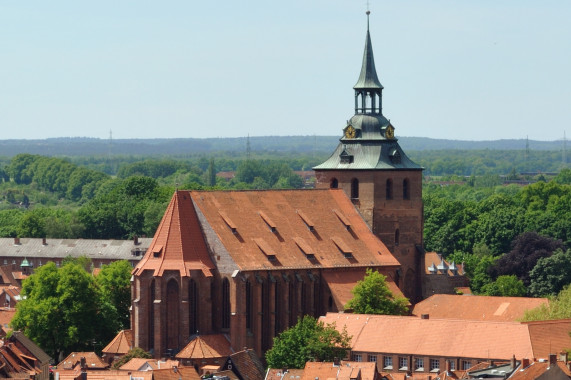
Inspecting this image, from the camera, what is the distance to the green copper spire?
121750 mm

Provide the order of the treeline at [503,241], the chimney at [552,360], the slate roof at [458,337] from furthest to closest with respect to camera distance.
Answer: the treeline at [503,241]
the slate roof at [458,337]
the chimney at [552,360]

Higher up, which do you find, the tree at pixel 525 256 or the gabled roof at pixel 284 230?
the gabled roof at pixel 284 230

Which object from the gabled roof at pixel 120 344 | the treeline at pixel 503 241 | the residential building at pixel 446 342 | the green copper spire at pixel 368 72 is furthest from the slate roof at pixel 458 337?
the treeline at pixel 503 241

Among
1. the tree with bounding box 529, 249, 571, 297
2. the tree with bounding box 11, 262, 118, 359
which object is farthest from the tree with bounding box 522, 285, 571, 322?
the tree with bounding box 11, 262, 118, 359

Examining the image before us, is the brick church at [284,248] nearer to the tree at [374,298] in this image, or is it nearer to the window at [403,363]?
the tree at [374,298]

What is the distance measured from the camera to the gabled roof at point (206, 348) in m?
104

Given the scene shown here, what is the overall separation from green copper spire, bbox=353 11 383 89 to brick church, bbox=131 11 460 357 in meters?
0.06

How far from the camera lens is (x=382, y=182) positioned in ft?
391

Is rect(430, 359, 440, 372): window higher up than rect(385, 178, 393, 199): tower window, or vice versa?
rect(385, 178, 393, 199): tower window

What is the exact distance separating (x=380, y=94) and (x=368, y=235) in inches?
392

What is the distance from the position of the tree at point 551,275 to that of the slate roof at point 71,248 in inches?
1646

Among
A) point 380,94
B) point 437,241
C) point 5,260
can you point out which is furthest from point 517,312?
point 5,260

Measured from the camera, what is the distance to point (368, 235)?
117438mm

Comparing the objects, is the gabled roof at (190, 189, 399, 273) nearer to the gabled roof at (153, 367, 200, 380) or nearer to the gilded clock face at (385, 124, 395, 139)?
the gilded clock face at (385, 124, 395, 139)
